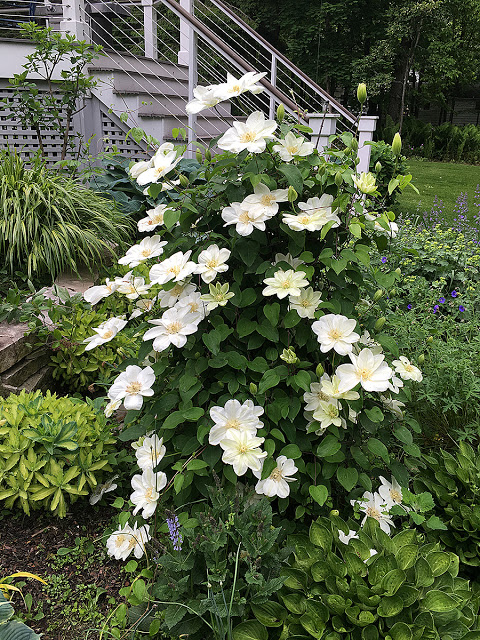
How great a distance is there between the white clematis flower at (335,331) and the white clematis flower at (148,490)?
602mm

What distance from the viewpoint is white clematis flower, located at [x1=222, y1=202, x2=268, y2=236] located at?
1433 millimetres

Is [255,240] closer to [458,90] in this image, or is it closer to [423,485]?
[423,485]

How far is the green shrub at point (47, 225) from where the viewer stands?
10.1ft

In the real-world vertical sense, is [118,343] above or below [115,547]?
above

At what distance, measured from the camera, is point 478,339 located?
7.56 feet

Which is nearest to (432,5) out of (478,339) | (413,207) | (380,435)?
(413,207)

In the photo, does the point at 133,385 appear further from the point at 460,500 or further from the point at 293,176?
the point at 460,500

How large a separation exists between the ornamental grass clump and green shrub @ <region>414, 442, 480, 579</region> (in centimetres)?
21

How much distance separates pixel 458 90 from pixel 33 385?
22304 millimetres

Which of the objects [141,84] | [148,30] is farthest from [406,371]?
[148,30]

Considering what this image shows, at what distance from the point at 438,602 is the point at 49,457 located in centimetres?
125

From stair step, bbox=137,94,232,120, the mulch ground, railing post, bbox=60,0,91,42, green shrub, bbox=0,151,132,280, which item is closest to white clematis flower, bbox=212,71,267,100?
the mulch ground

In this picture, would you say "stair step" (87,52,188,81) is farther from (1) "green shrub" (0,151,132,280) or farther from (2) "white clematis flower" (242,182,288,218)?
(2) "white clematis flower" (242,182,288,218)

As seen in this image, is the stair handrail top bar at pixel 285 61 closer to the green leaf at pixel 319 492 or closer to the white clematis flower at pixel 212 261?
the white clematis flower at pixel 212 261
